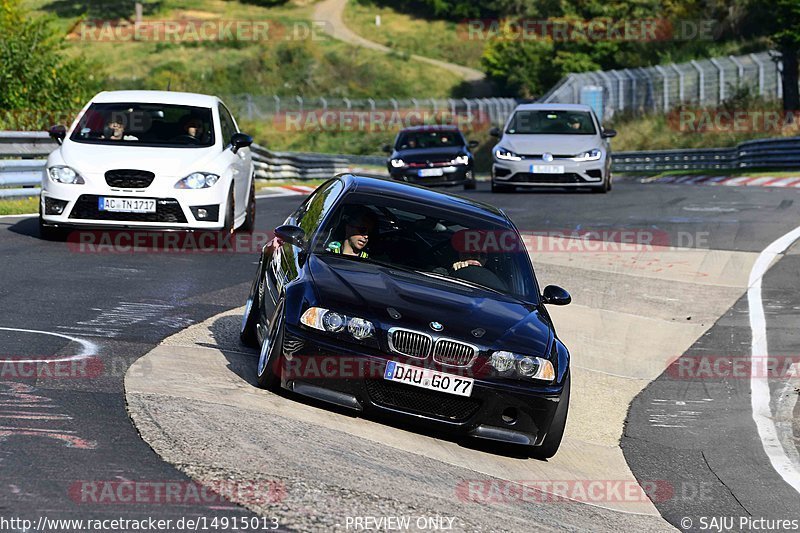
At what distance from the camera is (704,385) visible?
10273mm

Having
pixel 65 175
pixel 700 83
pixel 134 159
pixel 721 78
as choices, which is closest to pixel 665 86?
pixel 700 83

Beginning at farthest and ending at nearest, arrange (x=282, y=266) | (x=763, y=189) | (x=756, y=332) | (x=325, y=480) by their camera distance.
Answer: (x=763, y=189), (x=756, y=332), (x=282, y=266), (x=325, y=480)

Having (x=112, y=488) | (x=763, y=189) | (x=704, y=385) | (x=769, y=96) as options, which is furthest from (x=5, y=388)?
(x=769, y=96)

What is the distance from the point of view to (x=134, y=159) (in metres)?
13.5

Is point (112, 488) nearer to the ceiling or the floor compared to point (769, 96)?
nearer to the ceiling

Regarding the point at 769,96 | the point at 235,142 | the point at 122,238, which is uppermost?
the point at 235,142

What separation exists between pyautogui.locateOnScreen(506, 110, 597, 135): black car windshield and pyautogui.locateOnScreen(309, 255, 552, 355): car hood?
1672cm

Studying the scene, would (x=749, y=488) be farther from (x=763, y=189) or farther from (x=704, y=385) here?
(x=763, y=189)

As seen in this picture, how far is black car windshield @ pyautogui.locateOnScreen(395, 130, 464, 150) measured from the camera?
2955 cm

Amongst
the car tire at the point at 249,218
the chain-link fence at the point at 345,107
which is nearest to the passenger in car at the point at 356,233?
the car tire at the point at 249,218

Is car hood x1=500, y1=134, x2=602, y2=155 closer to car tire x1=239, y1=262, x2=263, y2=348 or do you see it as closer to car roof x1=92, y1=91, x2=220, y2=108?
car roof x1=92, y1=91, x2=220, y2=108

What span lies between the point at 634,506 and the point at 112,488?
9.41 feet

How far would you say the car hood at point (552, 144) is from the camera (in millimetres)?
23625

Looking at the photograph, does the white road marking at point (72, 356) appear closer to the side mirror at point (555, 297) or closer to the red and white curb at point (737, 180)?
the side mirror at point (555, 297)
